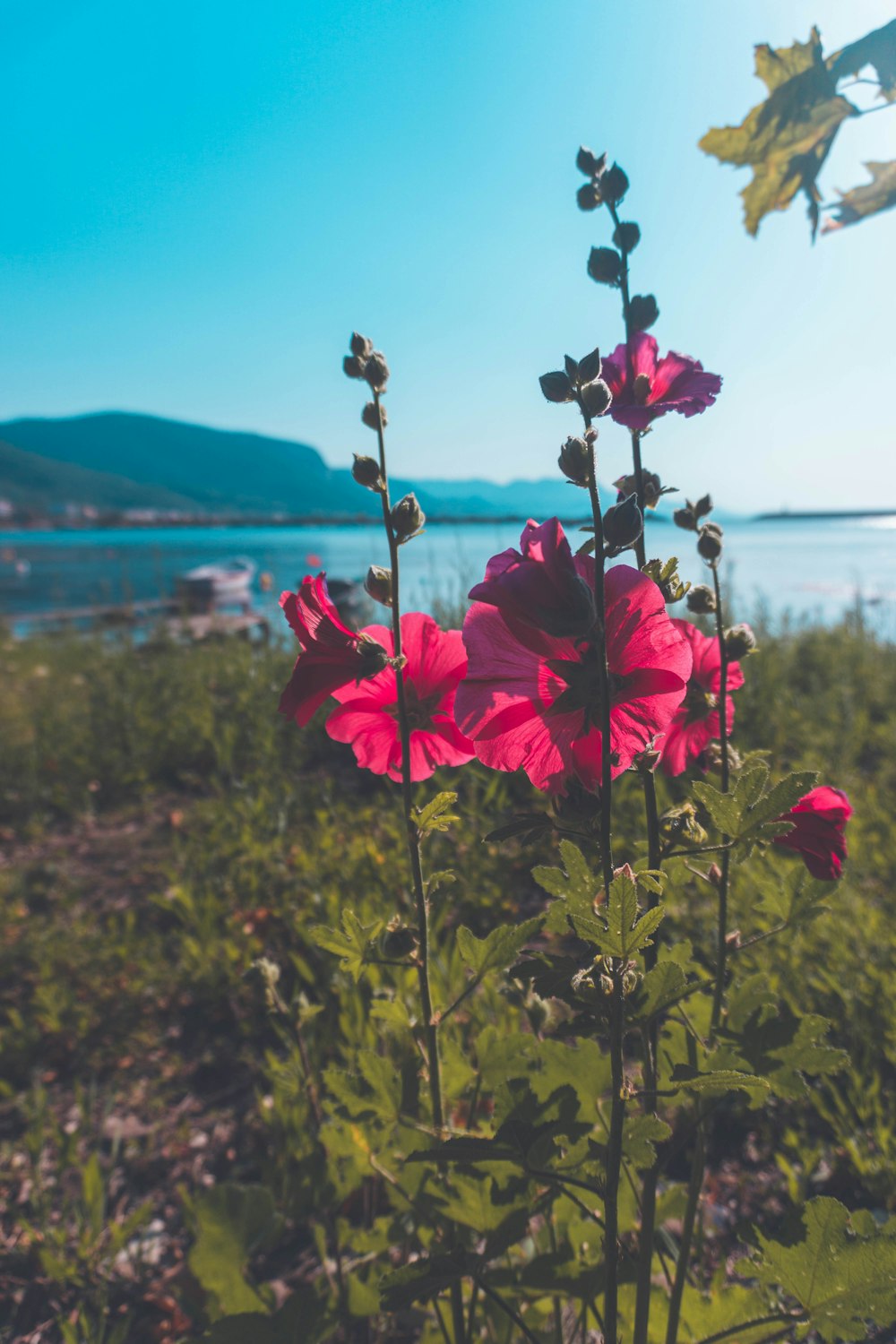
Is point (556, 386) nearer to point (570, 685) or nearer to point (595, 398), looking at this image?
point (595, 398)

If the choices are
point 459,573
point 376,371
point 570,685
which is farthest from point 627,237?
point 459,573

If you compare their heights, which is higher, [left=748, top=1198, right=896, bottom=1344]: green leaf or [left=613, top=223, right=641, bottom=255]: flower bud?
[left=613, top=223, right=641, bottom=255]: flower bud

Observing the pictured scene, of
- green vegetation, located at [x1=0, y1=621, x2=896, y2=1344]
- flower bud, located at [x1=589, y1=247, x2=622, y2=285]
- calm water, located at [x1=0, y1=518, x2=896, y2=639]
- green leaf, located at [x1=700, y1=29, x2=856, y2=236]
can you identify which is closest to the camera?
flower bud, located at [x1=589, y1=247, x2=622, y2=285]

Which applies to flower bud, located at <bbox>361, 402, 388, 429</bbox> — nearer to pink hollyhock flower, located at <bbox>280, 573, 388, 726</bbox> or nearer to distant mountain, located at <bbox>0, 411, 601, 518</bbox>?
pink hollyhock flower, located at <bbox>280, 573, 388, 726</bbox>

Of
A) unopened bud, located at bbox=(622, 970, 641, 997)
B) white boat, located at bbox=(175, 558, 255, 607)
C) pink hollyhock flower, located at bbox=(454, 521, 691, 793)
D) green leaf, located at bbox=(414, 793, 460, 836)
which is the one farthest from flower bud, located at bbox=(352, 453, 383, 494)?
white boat, located at bbox=(175, 558, 255, 607)

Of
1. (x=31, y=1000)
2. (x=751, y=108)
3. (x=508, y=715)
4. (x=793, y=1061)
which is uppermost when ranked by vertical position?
(x=751, y=108)

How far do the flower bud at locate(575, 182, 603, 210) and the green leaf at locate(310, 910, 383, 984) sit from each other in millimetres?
870

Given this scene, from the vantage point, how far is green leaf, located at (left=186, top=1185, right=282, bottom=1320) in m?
1.10

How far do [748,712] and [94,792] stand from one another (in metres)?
3.46

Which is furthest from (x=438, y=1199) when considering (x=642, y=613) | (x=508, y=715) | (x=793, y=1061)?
(x=642, y=613)

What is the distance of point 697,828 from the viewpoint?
78cm

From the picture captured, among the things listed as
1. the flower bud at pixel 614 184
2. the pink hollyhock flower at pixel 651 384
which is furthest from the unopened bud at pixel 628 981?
the flower bud at pixel 614 184

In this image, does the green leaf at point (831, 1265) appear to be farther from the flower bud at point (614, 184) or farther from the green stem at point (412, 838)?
the flower bud at point (614, 184)

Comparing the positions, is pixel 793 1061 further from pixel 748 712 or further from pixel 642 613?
pixel 748 712
